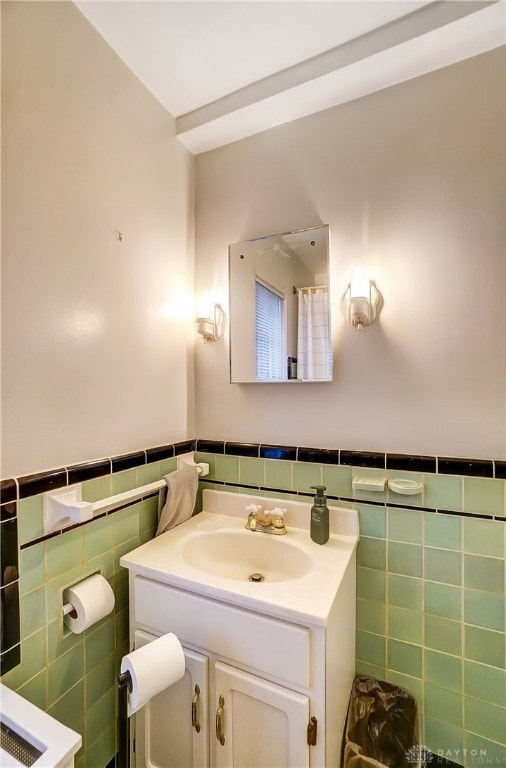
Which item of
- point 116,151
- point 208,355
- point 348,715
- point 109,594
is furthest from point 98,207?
point 348,715

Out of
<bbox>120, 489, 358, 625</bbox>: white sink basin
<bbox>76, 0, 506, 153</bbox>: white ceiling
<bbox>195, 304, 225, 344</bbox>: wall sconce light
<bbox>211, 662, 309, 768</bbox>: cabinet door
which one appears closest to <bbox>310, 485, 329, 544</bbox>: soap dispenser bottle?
<bbox>120, 489, 358, 625</bbox>: white sink basin

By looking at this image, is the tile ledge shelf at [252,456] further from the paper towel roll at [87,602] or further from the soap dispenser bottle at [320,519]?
the paper towel roll at [87,602]

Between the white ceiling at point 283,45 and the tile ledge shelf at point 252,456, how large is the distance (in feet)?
4.70

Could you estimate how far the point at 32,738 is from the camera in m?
0.72

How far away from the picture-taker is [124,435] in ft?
3.98

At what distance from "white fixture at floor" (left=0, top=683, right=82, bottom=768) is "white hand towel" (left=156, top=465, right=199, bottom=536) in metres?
0.59

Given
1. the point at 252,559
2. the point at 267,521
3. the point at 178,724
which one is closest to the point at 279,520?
the point at 267,521

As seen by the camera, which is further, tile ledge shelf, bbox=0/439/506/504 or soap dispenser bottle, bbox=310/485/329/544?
soap dispenser bottle, bbox=310/485/329/544

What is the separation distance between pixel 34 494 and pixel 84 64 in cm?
141

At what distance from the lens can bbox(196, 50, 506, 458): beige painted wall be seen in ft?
3.66

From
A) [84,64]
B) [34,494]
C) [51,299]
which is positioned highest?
[84,64]

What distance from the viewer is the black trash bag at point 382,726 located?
1.07 meters

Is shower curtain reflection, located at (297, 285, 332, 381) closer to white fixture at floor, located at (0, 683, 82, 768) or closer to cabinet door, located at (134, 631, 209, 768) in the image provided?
cabinet door, located at (134, 631, 209, 768)

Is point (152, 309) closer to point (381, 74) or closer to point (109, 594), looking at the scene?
point (109, 594)
